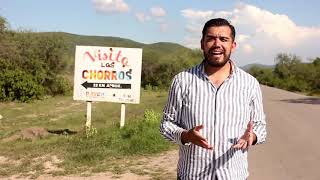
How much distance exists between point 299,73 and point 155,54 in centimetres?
2366

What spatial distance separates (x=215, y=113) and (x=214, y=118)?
0.03 metres

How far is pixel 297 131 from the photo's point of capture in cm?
1287

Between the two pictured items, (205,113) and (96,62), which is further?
(96,62)

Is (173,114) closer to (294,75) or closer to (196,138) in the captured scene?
(196,138)

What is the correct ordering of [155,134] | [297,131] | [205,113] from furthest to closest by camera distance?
[297,131] < [155,134] < [205,113]

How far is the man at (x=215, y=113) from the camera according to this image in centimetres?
302

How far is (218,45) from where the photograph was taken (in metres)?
3.07

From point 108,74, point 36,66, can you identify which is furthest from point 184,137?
point 36,66

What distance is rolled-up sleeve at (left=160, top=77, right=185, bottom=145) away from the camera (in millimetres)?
3125

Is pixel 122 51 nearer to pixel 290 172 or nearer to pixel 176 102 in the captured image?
pixel 290 172

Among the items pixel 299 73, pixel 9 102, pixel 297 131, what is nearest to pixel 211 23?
pixel 297 131

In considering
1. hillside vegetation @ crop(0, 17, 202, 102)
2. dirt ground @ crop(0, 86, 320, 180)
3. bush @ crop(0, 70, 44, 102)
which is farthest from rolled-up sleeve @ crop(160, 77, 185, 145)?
bush @ crop(0, 70, 44, 102)

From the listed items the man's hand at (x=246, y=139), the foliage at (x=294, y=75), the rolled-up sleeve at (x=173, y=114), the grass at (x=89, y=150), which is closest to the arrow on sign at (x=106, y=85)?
the grass at (x=89, y=150)

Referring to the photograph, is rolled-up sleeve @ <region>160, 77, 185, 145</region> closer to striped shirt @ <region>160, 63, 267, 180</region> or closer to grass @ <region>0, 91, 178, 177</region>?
striped shirt @ <region>160, 63, 267, 180</region>
